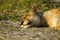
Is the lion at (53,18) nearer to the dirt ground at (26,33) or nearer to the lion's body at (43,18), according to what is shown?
the lion's body at (43,18)

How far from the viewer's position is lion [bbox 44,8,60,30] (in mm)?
7964

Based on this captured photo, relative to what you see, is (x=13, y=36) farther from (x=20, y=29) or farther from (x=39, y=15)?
(x=39, y=15)

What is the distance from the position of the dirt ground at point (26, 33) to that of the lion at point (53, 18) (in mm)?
204

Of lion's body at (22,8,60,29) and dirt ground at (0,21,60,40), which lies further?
lion's body at (22,8,60,29)

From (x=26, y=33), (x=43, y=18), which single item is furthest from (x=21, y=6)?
(x=26, y=33)

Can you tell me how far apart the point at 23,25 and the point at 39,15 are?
1.92 ft

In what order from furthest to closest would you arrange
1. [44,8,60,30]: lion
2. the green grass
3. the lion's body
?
the green grass
the lion's body
[44,8,60,30]: lion

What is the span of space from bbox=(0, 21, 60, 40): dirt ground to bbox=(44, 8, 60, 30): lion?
0.20 metres

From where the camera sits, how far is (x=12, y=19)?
30.3ft

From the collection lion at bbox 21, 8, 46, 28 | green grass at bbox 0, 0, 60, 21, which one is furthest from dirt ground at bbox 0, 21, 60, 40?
green grass at bbox 0, 0, 60, 21

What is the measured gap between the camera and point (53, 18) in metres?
8.11

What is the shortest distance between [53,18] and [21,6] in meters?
2.61

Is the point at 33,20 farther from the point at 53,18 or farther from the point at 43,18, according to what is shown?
the point at 53,18

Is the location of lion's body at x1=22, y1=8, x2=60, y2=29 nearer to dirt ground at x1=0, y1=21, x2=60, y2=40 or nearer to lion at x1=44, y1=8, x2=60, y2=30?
lion at x1=44, y1=8, x2=60, y2=30
